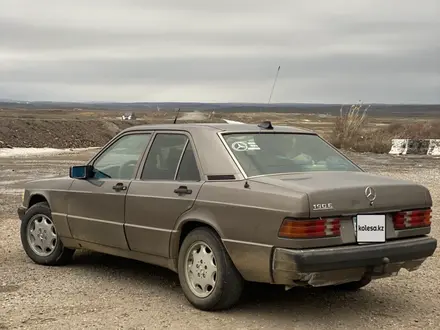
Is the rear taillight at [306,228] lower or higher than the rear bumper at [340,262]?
higher

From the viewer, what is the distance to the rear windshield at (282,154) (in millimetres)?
5863

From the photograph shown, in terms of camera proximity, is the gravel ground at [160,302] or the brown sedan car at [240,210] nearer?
the brown sedan car at [240,210]

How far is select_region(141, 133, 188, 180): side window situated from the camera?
20.9 ft

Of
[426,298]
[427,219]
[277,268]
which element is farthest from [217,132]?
[426,298]

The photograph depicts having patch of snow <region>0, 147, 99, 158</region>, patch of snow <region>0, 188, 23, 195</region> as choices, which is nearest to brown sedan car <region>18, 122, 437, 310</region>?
patch of snow <region>0, 188, 23, 195</region>

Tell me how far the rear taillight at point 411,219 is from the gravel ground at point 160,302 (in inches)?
30.6

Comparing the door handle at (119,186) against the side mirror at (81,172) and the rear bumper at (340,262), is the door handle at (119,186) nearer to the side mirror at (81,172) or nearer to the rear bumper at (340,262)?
the side mirror at (81,172)

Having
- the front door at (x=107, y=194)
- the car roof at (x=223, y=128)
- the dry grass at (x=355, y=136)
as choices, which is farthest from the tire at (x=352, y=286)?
the dry grass at (x=355, y=136)

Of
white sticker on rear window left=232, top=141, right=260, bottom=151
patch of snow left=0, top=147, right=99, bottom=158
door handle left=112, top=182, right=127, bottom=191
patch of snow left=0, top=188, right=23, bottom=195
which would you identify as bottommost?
patch of snow left=0, top=147, right=99, bottom=158

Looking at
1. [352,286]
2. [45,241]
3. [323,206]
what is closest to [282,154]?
[323,206]

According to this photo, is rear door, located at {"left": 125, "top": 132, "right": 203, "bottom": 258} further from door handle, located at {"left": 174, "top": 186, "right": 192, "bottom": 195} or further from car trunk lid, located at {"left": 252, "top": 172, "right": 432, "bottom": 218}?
car trunk lid, located at {"left": 252, "top": 172, "right": 432, "bottom": 218}

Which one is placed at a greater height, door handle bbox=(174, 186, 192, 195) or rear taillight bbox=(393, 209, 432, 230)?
door handle bbox=(174, 186, 192, 195)

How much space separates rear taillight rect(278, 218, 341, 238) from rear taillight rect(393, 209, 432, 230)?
735mm

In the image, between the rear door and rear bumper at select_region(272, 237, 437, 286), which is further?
the rear door
